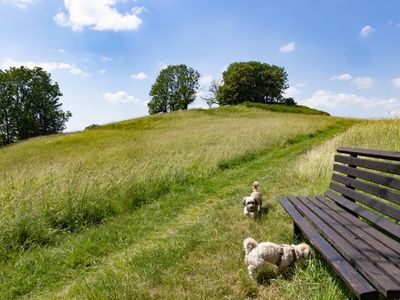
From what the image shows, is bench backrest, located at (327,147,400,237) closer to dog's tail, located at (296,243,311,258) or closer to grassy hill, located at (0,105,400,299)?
dog's tail, located at (296,243,311,258)

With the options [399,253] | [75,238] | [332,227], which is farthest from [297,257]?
[75,238]

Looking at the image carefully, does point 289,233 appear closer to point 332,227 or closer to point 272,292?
point 332,227

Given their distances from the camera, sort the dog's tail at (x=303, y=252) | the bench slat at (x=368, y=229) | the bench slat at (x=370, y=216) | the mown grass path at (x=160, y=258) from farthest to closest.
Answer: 1. the dog's tail at (x=303, y=252)
2. the mown grass path at (x=160, y=258)
3. the bench slat at (x=370, y=216)
4. the bench slat at (x=368, y=229)

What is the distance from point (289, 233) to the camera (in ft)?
16.5

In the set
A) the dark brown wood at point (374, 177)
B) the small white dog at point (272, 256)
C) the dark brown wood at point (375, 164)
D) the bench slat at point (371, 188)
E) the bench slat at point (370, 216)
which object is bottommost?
the small white dog at point (272, 256)

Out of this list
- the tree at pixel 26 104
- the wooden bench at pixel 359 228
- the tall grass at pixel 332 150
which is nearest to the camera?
the wooden bench at pixel 359 228

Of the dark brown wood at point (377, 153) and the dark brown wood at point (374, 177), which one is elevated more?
the dark brown wood at point (377, 153)

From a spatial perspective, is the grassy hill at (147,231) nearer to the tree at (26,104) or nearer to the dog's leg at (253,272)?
the dog's leg at (253,272)

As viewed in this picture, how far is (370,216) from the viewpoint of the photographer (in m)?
3.97

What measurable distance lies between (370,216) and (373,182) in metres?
0.50

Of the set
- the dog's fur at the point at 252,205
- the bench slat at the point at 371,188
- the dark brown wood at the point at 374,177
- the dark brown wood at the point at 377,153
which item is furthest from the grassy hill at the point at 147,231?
the dark brown wood at the point at 377,153

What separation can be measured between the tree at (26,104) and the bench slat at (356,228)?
5864 cm

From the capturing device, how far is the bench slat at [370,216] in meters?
3.42

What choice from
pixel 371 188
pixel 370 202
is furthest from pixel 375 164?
pixel 370 202
